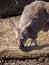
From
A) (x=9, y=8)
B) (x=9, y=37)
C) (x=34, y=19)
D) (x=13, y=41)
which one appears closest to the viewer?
(x=34, y=19)

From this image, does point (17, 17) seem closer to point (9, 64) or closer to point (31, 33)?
point (31, 33)

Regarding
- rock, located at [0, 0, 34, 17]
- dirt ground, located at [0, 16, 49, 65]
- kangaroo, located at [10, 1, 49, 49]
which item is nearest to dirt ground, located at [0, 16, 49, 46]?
dirt ground, located at [0, 16, 49, 65]

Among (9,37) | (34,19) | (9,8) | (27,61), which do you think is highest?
(34,19)

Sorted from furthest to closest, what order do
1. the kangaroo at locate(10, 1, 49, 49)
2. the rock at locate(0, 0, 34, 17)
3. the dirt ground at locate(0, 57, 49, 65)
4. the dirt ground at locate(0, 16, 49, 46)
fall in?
the rock at locate(0, 0, 34, 17) < the dirt ground at locate(0, 16, 49, 46) < the kangaroo at locate(10, 1, 49, 49) < the dirt ground at locate(0, 57, 49, 65)

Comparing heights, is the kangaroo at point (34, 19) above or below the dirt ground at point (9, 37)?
above

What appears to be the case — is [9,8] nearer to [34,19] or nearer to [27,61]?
[34,19]

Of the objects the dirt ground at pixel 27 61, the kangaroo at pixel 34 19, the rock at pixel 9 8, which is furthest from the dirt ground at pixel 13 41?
the kangaroo at pixel 34 19

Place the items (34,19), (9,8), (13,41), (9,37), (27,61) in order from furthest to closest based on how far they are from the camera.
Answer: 1. (9,8)
2. (9,37)
3. (13,41)
4. (34,19)
5. (27,61)

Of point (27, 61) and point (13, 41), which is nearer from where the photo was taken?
point (27, 61)

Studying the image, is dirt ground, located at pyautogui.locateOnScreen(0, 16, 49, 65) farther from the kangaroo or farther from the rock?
the kangaroo

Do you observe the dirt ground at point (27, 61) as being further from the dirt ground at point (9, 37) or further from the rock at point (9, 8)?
the rock at point (9, 8)

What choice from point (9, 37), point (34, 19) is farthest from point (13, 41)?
point (34, 19)

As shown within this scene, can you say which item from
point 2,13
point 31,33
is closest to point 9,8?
point 2,13

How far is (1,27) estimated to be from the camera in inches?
384
